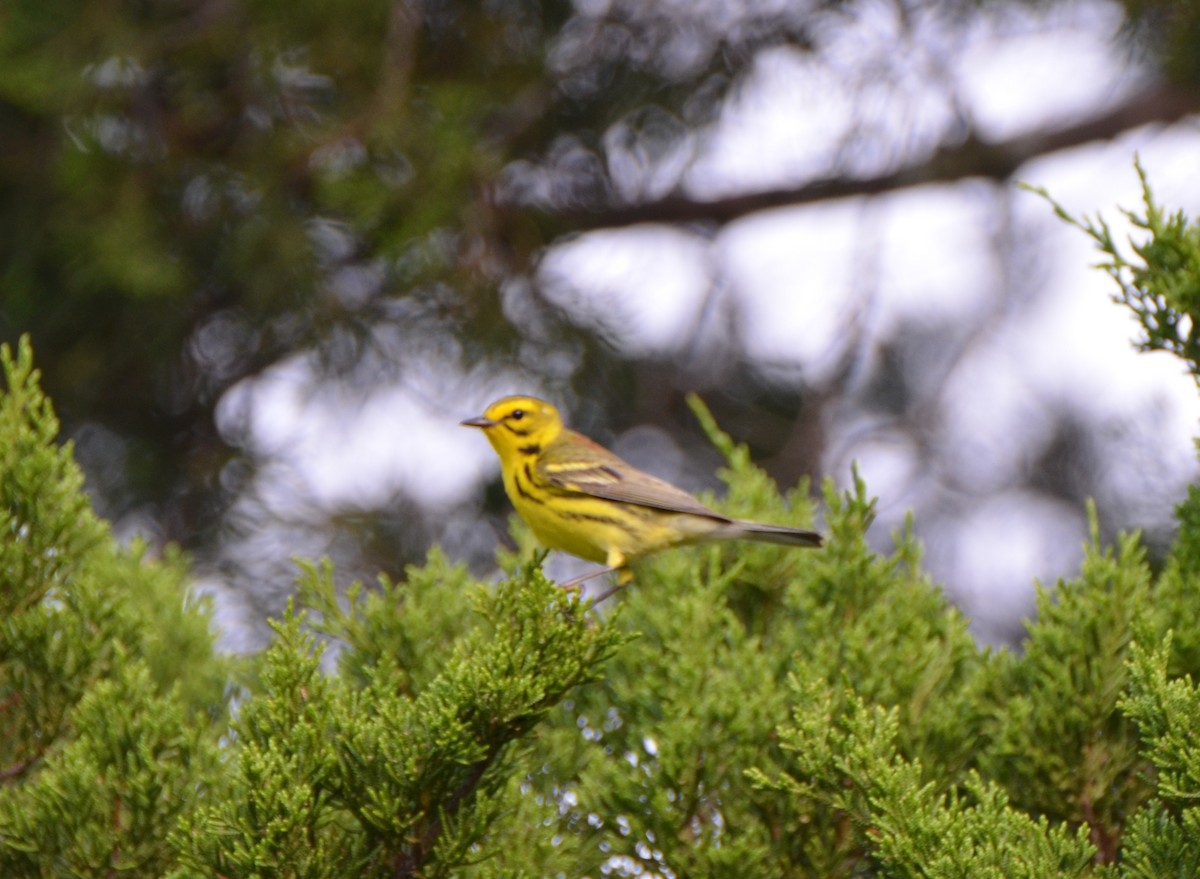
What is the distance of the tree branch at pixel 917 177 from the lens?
6.15m

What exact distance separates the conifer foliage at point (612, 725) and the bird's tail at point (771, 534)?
5 cm

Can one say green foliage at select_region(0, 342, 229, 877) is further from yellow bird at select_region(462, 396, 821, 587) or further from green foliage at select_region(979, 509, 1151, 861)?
green foliage at select_region(979, 509, 1151, 861)

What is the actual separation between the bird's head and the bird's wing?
0.09 meters

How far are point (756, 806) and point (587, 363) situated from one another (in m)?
3.39

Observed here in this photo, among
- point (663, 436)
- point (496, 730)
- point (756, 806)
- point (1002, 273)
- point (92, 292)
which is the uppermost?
point (1002, 273)

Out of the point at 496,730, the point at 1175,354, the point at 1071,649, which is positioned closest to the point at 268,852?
the point at 496,730

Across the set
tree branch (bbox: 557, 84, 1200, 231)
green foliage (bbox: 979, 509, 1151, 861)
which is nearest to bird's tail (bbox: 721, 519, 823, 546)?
green foliage (bbox: 979, 509, 1151, 861)

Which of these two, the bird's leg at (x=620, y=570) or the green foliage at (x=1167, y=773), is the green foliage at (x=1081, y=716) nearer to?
A: the green foliage at (x=1167, y=773)

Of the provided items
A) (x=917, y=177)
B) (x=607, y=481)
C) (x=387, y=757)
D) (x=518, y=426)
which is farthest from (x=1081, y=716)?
(x=917, y=177)

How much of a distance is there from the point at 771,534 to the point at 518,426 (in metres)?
1.23

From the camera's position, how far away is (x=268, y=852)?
2.24m

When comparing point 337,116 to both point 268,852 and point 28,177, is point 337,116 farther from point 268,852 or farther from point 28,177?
point 268,852

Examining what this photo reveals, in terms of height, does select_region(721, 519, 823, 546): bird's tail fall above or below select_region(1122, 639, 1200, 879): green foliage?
above

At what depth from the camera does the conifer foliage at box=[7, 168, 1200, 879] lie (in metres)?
2.32
